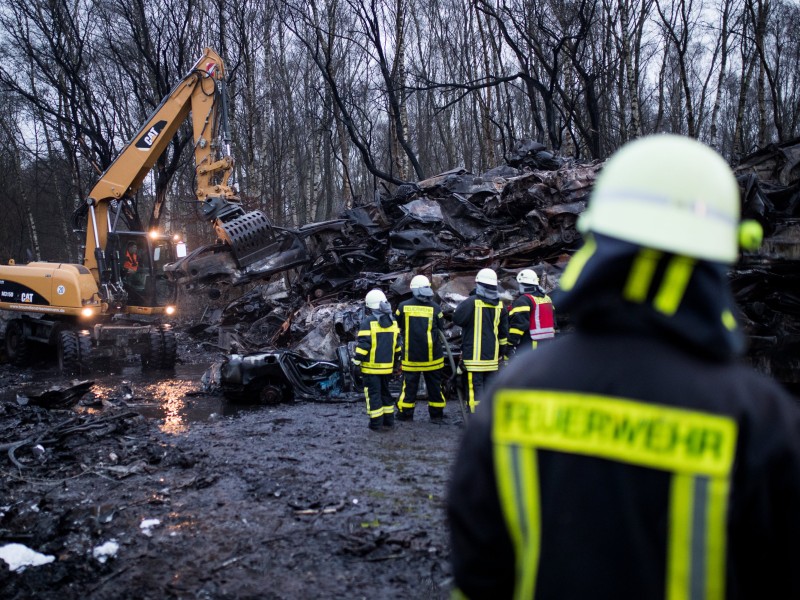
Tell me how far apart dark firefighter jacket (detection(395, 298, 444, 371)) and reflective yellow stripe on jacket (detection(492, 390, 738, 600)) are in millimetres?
6577

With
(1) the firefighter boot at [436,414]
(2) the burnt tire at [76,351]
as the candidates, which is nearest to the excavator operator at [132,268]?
(2) the burnt tire at [76,351]

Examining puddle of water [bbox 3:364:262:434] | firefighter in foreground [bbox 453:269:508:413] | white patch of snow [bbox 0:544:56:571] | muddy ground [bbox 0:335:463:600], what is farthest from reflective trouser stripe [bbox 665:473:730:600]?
puddle of water [bbox 3:364:262:434]

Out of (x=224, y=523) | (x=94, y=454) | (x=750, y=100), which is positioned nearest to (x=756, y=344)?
(x=224, y=523)

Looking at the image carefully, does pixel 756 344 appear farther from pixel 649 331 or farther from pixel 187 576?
pixel 649 331

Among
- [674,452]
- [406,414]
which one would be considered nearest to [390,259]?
[406,414]

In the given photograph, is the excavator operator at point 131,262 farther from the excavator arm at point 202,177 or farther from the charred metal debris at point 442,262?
the charred metal debris at point 442,262

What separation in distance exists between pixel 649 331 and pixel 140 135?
1401cm

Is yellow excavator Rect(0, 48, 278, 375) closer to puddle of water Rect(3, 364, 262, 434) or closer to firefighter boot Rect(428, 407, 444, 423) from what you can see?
puddle of water Rect(3, 364, 262, 434)

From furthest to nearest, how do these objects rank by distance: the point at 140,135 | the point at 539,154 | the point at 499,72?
the point at 499,72, the point at 539,154, the point at 140,135

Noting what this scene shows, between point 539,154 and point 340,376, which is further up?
point 539,154

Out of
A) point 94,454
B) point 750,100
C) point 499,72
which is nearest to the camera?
point 94,454

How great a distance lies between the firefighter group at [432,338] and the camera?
764 cm

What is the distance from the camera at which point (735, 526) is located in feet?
3.89

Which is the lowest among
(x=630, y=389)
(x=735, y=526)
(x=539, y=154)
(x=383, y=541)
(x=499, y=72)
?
(x=383, y=541)
